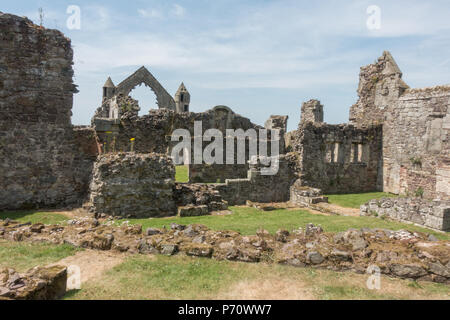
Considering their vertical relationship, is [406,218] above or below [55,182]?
below

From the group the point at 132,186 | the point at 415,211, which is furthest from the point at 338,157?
the point at 132,186

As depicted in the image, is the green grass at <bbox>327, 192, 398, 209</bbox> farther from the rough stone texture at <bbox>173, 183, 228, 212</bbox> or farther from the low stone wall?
the rough stone texture at <bbox>173, 183, 228, 212</bbox>

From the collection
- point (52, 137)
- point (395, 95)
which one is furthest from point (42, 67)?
point (395, 95)

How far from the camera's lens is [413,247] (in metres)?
6.35

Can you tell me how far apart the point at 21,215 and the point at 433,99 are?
738 inches

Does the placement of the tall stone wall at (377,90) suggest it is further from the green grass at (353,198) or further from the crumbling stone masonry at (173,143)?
the green grass at (353,198)

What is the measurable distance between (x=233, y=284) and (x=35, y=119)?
1128cm

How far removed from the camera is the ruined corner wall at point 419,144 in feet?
51.0

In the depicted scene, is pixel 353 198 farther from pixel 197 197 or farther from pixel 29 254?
pixel 29 254

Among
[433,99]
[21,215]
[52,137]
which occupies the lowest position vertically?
[21,215]

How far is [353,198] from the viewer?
56.5 ft
